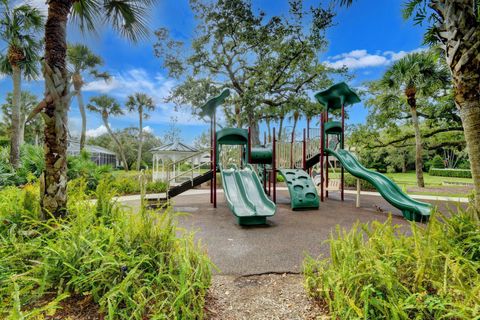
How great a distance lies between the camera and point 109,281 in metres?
2.11

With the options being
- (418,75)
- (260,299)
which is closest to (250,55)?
(418,75)

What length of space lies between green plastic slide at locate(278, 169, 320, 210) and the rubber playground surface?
297 mm

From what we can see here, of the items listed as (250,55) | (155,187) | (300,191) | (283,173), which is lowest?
(155,187)

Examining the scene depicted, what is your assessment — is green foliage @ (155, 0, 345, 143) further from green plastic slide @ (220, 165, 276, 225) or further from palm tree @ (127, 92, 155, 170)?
palm tree @ (127, 92, 155, 170)

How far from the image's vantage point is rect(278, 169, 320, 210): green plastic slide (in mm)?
7309

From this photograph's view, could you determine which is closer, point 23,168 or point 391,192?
point 391,192

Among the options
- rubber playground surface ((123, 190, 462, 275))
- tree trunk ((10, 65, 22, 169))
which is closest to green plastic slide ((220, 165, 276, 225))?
rubber playground surface ((123, 190, 462, 275))

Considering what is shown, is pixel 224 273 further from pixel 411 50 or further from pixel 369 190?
pixel 411 50

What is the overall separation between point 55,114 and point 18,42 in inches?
449

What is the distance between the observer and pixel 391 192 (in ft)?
22.3

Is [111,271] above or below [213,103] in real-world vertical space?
below

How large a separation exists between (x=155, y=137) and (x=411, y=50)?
38.6 meters

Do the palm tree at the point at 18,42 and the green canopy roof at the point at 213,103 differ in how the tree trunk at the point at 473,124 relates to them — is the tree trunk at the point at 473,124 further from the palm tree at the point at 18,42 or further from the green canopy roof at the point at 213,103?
the palm tree at the point at 18,42

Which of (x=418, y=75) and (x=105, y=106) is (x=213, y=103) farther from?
(x=105, y=106)
